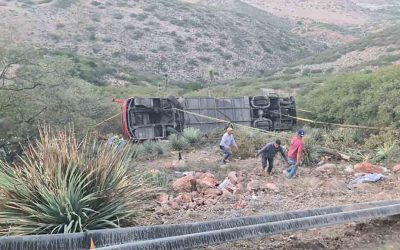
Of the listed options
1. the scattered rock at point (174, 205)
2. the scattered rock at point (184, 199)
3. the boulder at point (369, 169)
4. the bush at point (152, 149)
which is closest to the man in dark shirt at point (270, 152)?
the boulder at point (369, 169)

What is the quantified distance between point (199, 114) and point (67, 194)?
833 inches

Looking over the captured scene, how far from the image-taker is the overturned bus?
84.0 feet

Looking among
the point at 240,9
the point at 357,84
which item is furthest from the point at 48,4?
the point at 357,84

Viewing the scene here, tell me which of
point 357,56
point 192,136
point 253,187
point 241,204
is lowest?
point 357,56

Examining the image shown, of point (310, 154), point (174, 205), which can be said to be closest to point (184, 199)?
point (174, 205)

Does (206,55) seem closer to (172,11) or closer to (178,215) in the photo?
(172,11)

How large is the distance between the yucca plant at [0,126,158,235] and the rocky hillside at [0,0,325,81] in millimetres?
49262

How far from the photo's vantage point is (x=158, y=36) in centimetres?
6481

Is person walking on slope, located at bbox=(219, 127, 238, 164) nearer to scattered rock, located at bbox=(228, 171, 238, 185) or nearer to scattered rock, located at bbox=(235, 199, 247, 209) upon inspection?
scattered rock, located at bbox=(228, 171, 238, 185)

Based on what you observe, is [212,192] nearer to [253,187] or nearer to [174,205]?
[253,187]

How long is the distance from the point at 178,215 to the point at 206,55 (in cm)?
5454

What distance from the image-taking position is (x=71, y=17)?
66.5 meters

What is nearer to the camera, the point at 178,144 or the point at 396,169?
the point at 396,169

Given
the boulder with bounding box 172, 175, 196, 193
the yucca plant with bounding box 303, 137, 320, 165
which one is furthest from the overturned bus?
the boulder with bounding box 172, 175, 196, 193
